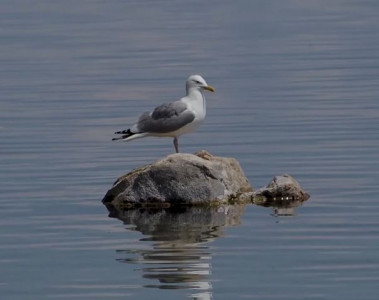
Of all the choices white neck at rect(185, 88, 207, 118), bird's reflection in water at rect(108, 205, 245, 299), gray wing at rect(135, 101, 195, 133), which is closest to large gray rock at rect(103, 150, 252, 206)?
bird's reflection in water at rect(108, 205, 245, 299)

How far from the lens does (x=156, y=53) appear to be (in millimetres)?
37719

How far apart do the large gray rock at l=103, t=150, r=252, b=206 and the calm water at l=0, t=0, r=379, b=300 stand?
0.86ft

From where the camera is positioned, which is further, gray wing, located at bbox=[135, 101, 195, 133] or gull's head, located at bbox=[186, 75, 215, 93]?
gull's head, located at bbox=[186, 75, 215, 93]

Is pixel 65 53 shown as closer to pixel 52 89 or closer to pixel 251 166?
pixel 52 89

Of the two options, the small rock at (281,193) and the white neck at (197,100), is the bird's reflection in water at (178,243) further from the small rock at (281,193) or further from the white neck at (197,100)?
the white neck at (197,100)

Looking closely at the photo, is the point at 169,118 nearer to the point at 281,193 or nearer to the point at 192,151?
the point at 281,193

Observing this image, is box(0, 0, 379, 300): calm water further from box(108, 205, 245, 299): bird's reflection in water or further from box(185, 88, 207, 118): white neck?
box(185, 88, 207, 118): white neck

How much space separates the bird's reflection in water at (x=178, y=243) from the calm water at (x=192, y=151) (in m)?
0.03

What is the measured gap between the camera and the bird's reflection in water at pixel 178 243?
15.0m

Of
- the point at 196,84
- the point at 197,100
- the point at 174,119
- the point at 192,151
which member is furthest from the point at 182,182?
the point at 192,151

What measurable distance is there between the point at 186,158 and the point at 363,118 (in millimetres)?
7024

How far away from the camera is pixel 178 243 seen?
16.9 m

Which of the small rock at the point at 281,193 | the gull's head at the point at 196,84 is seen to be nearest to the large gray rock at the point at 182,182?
the small rock at the point at 281,193

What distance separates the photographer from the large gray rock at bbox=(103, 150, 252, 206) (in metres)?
18.6
